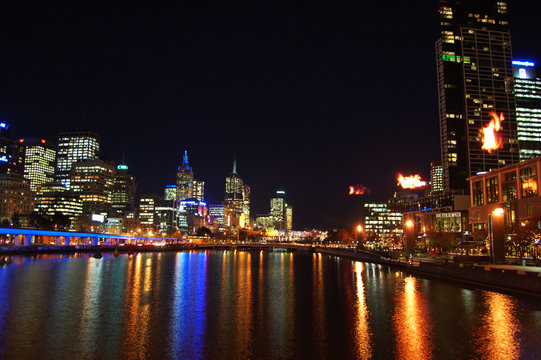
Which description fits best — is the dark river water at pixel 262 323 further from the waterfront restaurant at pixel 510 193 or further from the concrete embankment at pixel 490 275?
the waterfront restaurant at pixel 510 193

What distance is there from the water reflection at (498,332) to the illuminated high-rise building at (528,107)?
170 m

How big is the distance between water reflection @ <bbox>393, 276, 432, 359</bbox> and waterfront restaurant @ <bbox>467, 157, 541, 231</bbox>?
157ft

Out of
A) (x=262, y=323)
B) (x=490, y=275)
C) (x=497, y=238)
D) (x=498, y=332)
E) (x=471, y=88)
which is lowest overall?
(x=262, y=323)

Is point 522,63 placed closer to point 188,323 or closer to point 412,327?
point 412,327

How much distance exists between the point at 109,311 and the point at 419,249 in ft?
286

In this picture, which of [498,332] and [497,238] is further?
[497,238]

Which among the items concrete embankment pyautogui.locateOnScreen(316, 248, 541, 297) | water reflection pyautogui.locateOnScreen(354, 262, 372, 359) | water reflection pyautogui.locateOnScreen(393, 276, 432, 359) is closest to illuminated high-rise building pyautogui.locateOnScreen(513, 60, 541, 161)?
concrete embankment pyautogui.locateOnScreen(316, 248, 541, 297)

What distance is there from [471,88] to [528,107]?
1197 inches

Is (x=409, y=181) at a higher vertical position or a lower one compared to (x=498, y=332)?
higher

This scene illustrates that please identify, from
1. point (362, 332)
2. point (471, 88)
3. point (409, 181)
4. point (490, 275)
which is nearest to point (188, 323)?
point (362, 332)

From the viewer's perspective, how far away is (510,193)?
9206cm

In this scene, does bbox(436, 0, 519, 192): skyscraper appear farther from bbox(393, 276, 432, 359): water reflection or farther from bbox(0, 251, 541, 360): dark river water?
bbox(393, 276, 432, 359): water reflection

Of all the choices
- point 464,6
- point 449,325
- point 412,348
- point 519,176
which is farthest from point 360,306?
point 464,6

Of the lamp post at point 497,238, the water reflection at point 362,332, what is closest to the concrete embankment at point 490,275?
the lamp post at point 497,238
